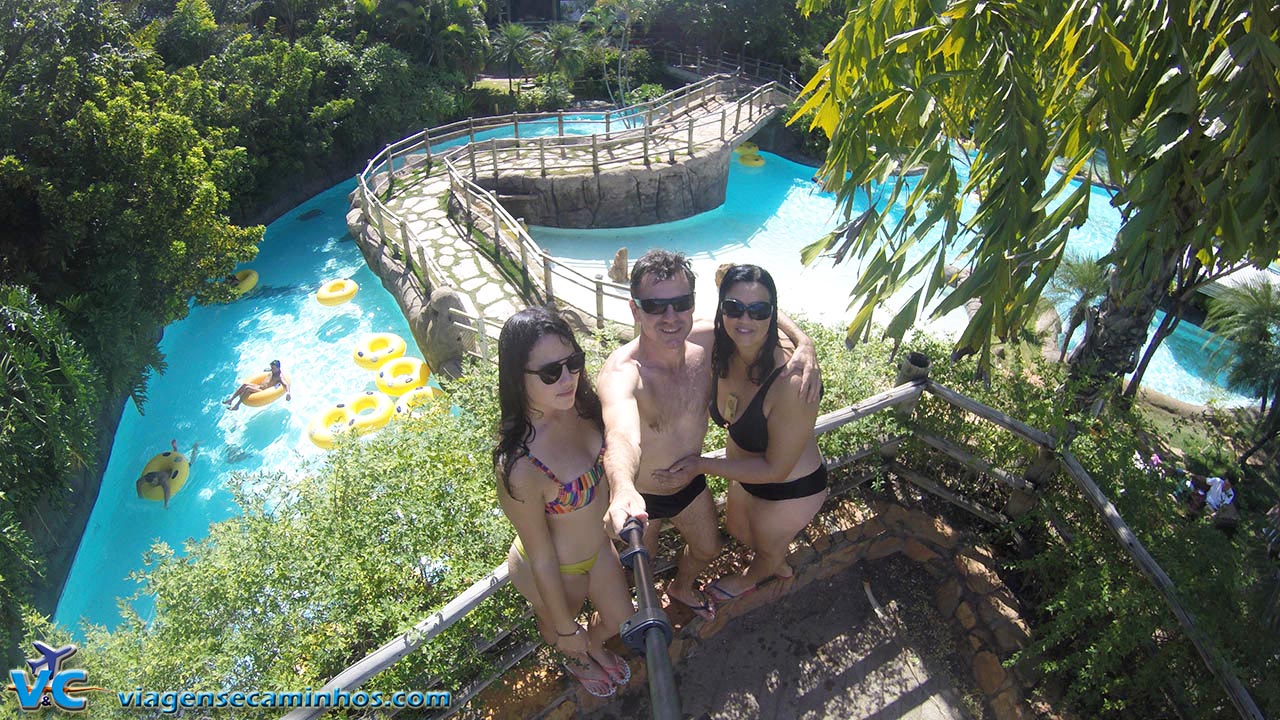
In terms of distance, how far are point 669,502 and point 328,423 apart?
7735 mm

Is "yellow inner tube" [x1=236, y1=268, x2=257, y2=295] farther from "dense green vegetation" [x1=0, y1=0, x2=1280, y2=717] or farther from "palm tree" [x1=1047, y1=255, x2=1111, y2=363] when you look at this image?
"palm tree" [x1=1047, y1=255, x2=1111, y2=363]

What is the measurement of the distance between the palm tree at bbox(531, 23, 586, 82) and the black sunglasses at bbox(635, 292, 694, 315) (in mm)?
18699

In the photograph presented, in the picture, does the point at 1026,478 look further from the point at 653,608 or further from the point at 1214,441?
the point at 1214,441

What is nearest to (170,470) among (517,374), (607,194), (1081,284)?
(607,194)

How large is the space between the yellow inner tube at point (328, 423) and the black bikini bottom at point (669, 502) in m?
7.19

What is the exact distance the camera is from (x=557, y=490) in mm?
2289

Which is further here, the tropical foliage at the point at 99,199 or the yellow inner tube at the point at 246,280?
the yellow inner tube at the point at 246,280

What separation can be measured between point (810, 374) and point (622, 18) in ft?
73.6

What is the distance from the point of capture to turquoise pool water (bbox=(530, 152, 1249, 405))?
1123 centimetres

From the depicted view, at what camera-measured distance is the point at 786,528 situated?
294cm

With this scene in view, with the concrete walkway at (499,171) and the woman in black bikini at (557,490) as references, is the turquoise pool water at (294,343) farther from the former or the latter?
the woman in black bikini at (557,490)

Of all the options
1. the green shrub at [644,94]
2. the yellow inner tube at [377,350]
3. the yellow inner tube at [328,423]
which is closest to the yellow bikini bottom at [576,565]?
the yellow inner tube at [328,423]

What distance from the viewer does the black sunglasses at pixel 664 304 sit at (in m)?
2.39

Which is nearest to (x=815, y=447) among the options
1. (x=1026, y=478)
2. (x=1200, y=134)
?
(x=1026, y=478)
